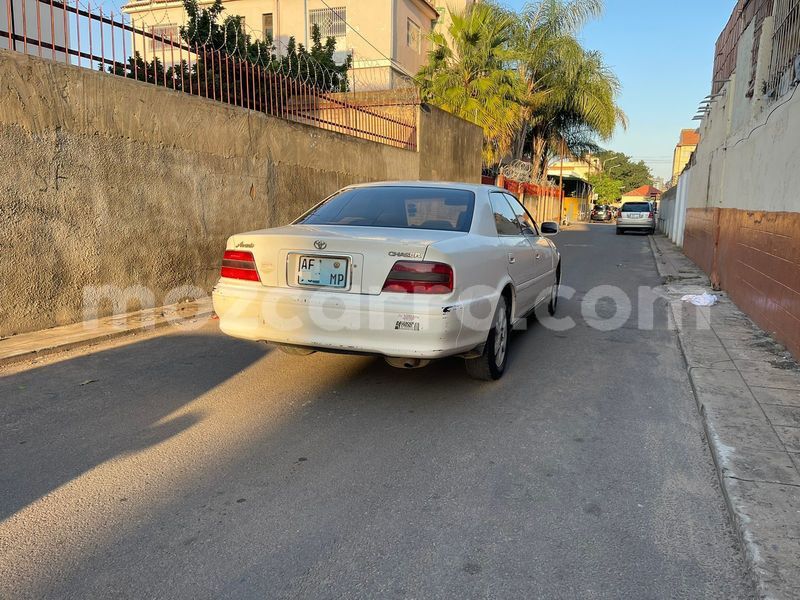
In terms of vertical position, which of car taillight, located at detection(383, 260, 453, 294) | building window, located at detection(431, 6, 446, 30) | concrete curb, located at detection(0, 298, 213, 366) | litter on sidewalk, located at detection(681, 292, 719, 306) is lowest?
concrete curb, located at detection(0, 298, 213, 366)

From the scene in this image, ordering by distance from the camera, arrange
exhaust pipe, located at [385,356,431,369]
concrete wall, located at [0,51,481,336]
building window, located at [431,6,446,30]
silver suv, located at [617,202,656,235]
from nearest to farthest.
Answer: exhaust pipe, located at [385,356,431,369], concrete wall, located at [0,51,481,336], silver suv, located at [617,202,656,235], building window, located at [431,6,446,30]

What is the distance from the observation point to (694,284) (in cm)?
1084

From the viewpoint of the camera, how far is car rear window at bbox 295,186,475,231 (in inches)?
185

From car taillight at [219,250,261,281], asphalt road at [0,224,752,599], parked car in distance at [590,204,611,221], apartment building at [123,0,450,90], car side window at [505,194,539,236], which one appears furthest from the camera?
parked car in distance at [590,204,611,221]

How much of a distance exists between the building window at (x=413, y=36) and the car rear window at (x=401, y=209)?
82.1ft

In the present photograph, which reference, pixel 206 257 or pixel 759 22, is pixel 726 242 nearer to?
pixel 759 22

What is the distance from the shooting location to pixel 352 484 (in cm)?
312

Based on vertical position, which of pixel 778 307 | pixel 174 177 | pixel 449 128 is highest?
pixel 449 128

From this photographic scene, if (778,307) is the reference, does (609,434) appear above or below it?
below

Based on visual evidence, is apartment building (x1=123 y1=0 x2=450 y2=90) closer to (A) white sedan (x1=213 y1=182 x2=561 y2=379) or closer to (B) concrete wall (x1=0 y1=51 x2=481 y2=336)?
(B) concrete wall (x1=0 y1=51 x2=481 y2=336)

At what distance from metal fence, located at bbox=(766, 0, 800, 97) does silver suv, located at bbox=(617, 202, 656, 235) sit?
23.4 meters

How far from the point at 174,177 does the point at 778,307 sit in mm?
7069

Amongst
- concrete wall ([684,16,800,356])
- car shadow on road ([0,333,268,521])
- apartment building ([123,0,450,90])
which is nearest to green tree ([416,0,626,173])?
apartment building ([123,0,450,90])

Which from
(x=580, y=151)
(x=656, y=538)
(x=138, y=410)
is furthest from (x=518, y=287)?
(x=580, y=151)
